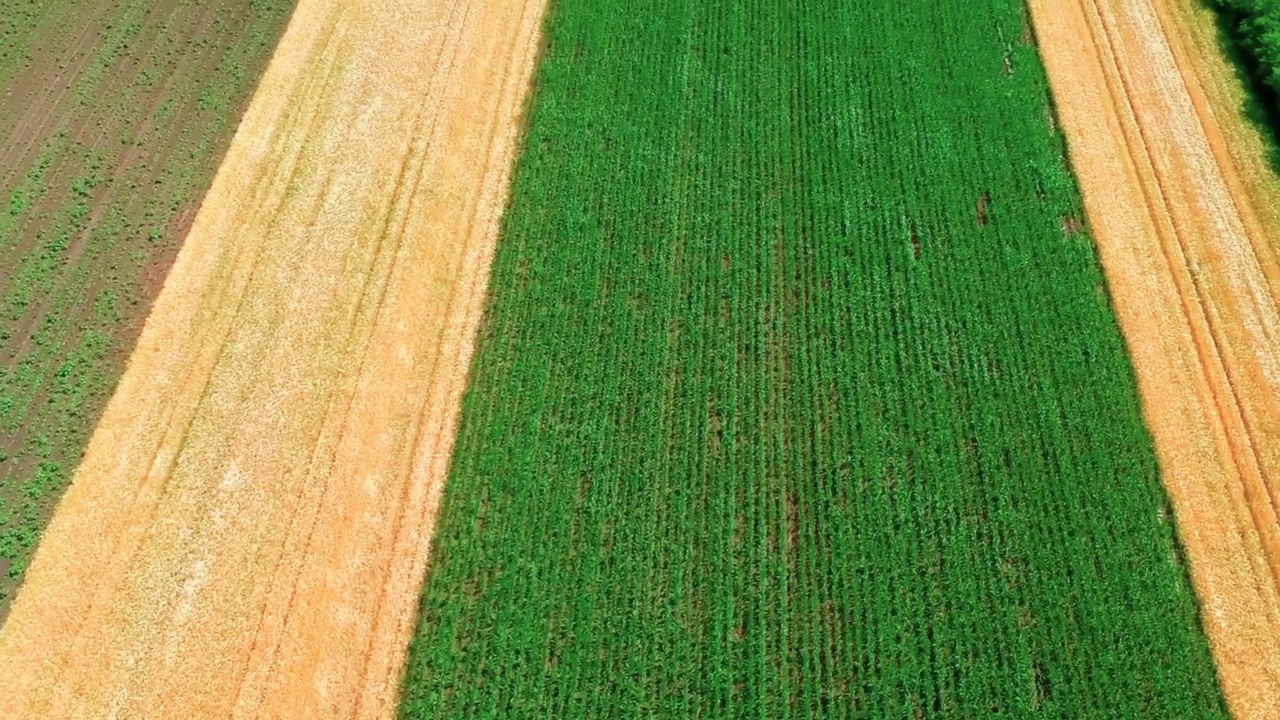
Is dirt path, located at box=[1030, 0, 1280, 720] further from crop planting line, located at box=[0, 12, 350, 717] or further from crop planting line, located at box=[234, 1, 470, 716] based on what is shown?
crop planting line, located at box=[0, 12, 350, 717]

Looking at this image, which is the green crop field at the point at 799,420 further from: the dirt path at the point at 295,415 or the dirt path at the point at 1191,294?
the dirt path at the point at 295,415

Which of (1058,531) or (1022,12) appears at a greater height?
(1022,12)

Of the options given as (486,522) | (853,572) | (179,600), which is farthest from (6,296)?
(853,572)

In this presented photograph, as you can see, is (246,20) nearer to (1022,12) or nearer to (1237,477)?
(1022,12)

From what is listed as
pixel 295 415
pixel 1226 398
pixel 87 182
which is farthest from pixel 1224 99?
pixel 87 182

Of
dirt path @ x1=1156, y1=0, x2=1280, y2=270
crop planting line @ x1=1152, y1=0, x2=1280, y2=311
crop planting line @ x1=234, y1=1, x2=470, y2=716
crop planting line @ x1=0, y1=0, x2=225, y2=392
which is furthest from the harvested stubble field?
dirt path @ x1=1156, y1=0, x2=1280, y2=270

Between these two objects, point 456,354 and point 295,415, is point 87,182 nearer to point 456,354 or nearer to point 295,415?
point 295,415
